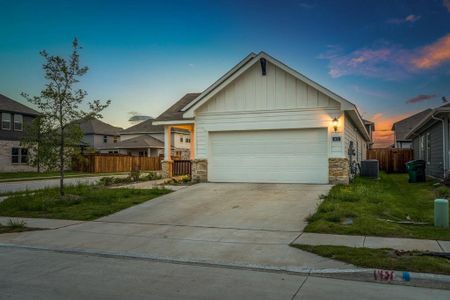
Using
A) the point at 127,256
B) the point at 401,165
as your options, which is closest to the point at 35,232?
the point at 127,256

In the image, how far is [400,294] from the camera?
16.1ft

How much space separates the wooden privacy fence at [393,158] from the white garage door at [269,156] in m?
18.2

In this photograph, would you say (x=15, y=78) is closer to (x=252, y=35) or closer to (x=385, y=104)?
(x=252, y=35)

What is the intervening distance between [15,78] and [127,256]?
17.9 meters

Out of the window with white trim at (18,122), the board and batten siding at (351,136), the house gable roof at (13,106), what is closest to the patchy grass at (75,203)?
the board and batten siding at (351,136)

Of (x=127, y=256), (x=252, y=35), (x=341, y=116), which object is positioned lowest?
(x=127, y=256)

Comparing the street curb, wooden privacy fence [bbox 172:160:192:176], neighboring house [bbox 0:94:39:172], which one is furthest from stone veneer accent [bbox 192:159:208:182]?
neighboring house [bbox 0:94:39:172]

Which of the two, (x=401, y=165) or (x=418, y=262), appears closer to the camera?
(x=418, y=262)

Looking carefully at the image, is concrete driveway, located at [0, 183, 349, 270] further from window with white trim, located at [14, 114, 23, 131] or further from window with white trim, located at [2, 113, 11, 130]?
window with white trim, located at [14, 114, 23, 131]

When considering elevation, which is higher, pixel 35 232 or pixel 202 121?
pixel 202 121

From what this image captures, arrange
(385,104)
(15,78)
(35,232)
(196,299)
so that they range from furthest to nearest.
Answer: (385,104) → (15,78) → (35,232) → (196,299)

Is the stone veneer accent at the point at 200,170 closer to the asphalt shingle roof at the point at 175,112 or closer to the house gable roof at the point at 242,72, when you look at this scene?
the house gable roof at the point at 242,72

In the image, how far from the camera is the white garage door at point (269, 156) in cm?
1606

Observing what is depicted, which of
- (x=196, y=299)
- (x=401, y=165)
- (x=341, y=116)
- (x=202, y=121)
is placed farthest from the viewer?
(x=401, y=165)
